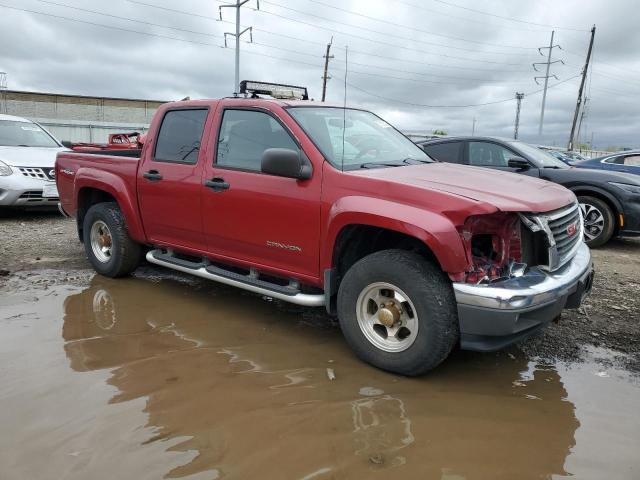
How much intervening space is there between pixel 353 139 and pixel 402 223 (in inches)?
46.3

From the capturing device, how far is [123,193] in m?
5.07

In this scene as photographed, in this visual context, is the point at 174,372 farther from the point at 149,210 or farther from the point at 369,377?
the point at 149,210

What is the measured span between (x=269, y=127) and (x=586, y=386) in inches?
112

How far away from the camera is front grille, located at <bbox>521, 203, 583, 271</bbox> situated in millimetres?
3156

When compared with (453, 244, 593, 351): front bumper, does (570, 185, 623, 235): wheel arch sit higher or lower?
higher

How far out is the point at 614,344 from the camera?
12.8 feet

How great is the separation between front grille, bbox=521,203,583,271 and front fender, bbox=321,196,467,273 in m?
0.51

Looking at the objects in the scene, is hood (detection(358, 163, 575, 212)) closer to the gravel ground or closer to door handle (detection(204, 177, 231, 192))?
the gravel ground

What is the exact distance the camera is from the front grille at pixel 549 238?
10.4 feet

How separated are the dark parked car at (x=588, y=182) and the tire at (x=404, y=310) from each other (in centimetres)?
405

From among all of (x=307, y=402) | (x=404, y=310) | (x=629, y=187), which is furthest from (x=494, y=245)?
(x=629, y=187)

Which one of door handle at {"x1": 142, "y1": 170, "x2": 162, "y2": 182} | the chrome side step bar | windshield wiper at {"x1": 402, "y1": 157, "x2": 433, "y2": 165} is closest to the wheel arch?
windshield wiper at {"x1": 402, "y1": 157, "x2": 433, "y2": 165}

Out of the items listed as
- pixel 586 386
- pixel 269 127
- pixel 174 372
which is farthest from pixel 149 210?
pixel 586 386

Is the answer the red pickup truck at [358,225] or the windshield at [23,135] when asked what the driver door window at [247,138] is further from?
the windshield at [23,135]
